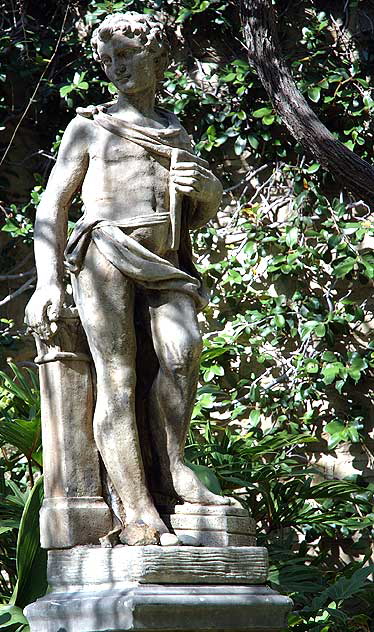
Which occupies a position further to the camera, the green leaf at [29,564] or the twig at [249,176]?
the twig at [249,176]

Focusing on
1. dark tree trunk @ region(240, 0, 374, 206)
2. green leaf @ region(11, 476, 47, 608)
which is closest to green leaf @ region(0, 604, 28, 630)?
green leaf @ region(11, 476, 47, 608)

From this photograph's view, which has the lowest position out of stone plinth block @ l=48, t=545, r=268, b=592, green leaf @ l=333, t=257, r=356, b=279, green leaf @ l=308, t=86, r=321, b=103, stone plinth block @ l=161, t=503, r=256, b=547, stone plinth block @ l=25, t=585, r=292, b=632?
stone plinth block @ l=25, t=585, r=292, b=632

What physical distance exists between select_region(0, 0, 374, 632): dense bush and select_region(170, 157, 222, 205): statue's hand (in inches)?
77.4

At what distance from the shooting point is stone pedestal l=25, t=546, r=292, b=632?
3455 millimetres

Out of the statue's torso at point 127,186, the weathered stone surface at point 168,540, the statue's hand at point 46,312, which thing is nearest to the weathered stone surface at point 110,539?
the weathered stone surface at point 168,540

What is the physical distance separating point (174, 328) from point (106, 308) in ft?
0.79

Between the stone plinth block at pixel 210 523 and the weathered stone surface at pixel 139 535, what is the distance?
135 mm

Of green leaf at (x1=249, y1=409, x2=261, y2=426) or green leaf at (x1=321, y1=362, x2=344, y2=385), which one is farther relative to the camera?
green leaf at (x1=249, y1=409, x2=261, y2=426)

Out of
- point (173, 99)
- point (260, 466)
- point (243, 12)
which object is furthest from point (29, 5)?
point (260, 466)

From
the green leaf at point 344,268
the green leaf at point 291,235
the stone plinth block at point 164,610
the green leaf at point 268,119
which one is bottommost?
the stone plinth block at point 164,610

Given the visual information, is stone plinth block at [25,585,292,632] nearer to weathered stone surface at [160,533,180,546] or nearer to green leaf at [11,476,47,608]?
A: weathered stone surface at [160,533,180,546]

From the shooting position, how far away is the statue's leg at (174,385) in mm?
3857

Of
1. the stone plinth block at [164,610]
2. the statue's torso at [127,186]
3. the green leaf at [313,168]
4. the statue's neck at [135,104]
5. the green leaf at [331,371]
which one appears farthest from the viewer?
the green leaf at [313,168]

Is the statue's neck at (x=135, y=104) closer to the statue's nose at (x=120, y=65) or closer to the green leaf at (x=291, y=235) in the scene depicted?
the statue's nose at (x=120, y=65)
